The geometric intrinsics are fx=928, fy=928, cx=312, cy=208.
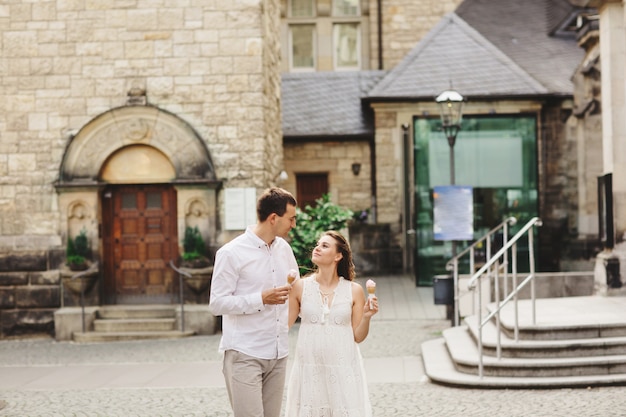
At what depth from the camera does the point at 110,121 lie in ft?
47.1

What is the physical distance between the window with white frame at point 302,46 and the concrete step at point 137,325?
16.5 metres

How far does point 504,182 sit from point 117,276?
30.5ft

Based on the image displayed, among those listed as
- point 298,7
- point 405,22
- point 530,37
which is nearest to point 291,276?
point 530,37

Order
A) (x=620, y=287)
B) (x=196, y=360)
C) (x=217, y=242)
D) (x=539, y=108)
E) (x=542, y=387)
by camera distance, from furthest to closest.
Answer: (x=539, y=108)
(x=217, y=242)
(x=620, y=287)
(x=196, y=360)
(x=542, y=387)

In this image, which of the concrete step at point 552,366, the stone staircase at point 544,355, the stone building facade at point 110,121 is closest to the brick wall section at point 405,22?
the stone building facade at point 110,121

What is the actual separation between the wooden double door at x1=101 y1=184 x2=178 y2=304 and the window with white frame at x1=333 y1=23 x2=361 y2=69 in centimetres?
1530

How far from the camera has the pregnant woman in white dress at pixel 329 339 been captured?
5.06 m

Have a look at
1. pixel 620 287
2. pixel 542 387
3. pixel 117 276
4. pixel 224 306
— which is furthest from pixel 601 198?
pixel 224 306

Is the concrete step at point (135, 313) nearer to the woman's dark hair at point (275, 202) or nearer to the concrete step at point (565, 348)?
the concrete step at point (565, 348)

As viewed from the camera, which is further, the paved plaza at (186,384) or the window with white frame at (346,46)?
the window with white frame at (346,46)

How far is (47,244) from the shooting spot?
573 inches

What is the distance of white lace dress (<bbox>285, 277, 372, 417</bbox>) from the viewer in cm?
505

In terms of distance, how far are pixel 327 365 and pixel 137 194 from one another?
10050 mm

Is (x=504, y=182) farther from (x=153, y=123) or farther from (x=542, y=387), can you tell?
(x=542, y=387)
